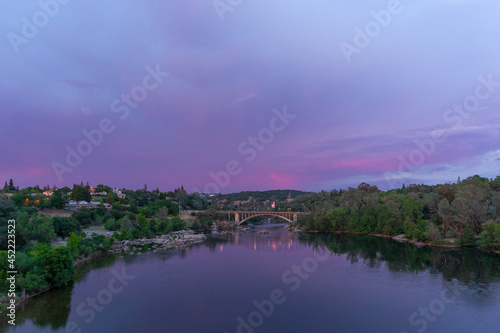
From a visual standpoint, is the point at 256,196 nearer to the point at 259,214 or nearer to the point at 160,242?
the point at 259,214

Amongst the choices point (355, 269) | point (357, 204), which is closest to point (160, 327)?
point (355, 269)

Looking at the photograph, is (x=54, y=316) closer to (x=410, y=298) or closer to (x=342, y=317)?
(x=342, y=317)

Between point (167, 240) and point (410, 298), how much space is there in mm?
31018

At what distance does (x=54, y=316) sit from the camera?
50.6 ft
